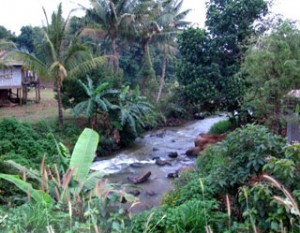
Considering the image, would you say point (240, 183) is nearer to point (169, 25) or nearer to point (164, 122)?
point (164, 122)

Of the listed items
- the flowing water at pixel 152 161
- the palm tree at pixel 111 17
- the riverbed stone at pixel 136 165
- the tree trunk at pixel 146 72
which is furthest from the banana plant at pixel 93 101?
the tree trunk at pixel 146 72

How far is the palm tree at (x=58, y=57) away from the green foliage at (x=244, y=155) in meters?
12.1

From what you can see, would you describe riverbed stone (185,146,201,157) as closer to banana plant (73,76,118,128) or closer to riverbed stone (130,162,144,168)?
riverbed stone (130,162,144,168)

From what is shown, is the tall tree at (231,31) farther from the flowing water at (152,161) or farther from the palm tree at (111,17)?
the palm tree at (111,17)

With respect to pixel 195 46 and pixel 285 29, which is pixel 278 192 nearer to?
pixel 285 29

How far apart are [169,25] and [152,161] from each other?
14.0 m

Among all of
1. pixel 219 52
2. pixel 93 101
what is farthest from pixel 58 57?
pixel 219 52

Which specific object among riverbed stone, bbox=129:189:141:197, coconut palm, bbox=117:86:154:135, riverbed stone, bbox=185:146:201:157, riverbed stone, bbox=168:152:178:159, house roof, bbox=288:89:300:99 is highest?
house roof, bbox=288:89:300:99

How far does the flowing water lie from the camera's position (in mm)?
12688

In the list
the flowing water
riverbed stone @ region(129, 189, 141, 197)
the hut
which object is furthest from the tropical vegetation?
the hut

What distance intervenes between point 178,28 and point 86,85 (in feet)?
41.9

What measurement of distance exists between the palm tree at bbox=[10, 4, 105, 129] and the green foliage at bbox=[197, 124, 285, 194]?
12090 millimetres

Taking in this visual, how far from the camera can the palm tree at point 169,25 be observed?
26.3m

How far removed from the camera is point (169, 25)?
27453 mm
